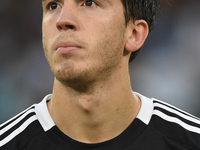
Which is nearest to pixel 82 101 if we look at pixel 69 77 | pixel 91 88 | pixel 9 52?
pixel 91 88

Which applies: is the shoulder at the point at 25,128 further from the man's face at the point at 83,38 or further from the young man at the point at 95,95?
the man's face at the point at 83,38

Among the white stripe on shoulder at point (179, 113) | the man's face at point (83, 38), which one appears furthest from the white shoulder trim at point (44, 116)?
the white stripe on shoulder at point (179, 113)

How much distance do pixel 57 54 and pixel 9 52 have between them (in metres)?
2.79

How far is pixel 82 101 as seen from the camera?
1.67m

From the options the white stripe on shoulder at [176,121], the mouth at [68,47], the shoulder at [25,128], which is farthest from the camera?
the white stripe on shoulder at [176,121]

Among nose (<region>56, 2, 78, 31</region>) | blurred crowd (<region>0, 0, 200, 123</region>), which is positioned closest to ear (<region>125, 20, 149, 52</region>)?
nose (<region>56, 2, 78, 31</region>)

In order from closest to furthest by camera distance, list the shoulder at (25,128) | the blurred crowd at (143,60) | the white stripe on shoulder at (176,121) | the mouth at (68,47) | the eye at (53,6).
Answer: the mouth at (68,47), the eye at (53,6), the shoulder at (25,128), the white stripe on shoulder at (176,121), the blurred crowd at (143,60)

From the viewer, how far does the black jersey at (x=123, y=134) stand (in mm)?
1748

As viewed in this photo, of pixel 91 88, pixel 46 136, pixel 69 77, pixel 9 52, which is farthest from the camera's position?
pixel 9 52

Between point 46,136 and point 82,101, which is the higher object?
point 82,101

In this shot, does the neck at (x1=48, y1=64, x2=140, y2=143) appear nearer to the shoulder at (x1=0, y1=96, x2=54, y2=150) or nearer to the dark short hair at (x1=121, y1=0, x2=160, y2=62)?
the shoulder at (x1=0, y1=96, x2=54, y2=150)

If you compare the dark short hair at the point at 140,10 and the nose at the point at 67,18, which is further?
the dark short hair at the point at 140,10

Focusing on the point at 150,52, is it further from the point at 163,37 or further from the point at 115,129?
A: the point at 115,129

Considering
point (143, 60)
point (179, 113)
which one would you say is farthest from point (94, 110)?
point (143, 60)
